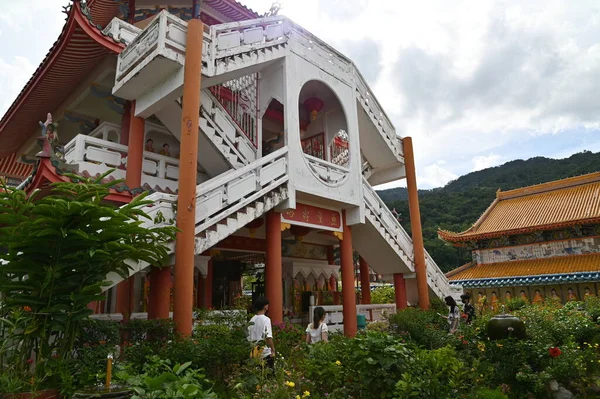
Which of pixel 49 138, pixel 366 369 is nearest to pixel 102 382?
pixel 366 369

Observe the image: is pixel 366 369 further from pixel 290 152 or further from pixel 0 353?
pixel 290 152

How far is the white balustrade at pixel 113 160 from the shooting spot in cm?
970

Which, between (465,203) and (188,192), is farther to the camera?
(465,203)

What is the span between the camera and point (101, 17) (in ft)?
47.9

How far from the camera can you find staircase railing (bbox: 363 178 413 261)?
520 inches

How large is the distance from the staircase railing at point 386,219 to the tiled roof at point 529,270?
1003cm

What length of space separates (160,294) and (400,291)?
8.39m

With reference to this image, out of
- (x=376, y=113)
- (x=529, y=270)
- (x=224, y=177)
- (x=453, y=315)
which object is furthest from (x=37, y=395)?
(x=529, y=270)

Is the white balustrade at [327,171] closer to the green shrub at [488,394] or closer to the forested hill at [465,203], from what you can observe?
the green shrub at [488,394]

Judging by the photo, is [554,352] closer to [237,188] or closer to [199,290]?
[237,188]

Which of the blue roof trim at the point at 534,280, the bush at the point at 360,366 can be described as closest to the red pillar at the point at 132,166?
the bush at the point at 360,366

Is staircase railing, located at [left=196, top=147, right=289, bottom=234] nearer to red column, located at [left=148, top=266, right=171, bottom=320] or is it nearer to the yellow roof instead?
red column, located at [left=148, top=266, right=171, bottom=320]

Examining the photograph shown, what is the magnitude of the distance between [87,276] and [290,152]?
6.04 meters

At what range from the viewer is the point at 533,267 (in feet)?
71.1
